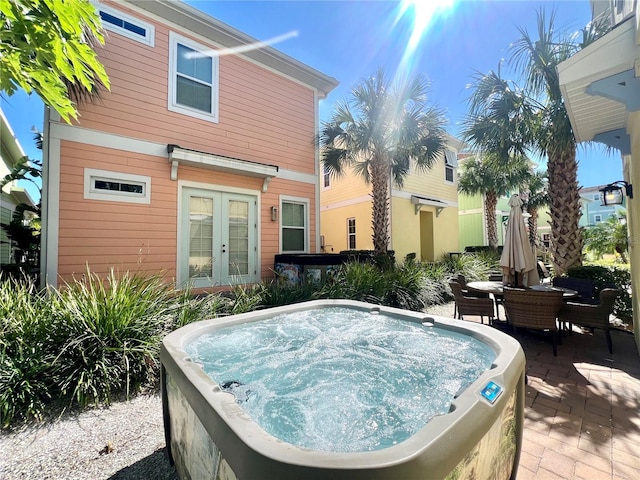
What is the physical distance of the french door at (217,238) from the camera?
7016mm

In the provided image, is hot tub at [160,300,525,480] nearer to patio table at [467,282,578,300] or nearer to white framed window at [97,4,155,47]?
patio table at [467,282,578,300]

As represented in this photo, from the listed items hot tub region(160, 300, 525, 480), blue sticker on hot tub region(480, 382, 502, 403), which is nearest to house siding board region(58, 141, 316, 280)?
hot tub region(160, 300, 525, 480)

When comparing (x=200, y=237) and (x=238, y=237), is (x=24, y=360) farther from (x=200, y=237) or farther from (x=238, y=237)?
(x=238, y=237)

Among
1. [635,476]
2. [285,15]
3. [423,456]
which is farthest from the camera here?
[285,15]

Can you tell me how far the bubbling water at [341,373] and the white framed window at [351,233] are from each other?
28.6 feet

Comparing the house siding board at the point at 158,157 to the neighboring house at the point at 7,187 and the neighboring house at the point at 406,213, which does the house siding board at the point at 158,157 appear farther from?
the neighboring house at the point at 7,187

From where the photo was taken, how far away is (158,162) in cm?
664

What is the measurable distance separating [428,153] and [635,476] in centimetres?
807

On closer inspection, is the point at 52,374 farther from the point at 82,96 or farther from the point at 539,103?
the point at 539,103

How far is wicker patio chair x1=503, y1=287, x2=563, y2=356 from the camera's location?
4.09 m

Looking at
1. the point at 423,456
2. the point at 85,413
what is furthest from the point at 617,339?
the point at 85,413

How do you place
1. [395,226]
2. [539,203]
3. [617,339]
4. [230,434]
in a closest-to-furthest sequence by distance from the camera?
[230,434]
[617,339]
[395,226]
[539,203]

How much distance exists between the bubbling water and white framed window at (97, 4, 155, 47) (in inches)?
270

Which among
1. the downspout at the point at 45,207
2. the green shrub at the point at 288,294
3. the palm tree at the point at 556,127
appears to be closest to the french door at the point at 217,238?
the green shrub at the point at 288,294
